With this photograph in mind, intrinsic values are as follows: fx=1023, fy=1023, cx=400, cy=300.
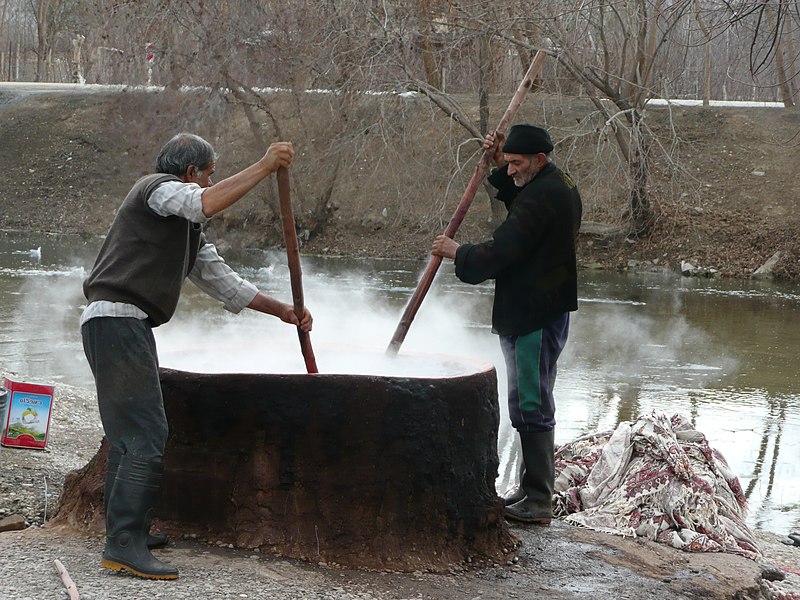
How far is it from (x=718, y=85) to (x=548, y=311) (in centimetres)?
2847

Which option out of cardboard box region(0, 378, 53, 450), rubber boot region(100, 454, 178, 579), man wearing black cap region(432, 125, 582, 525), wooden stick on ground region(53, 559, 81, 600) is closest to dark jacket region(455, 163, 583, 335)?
man wearing black cap region(432, 125, 582, 525)

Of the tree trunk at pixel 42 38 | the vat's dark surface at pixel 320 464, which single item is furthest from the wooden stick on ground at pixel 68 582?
the tree trunk at pixel 42 38

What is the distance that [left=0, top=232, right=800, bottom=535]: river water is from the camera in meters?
6.02

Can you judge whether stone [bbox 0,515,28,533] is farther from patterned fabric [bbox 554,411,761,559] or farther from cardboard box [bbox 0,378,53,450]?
patterned fabric [bbox 554,411,761,559]

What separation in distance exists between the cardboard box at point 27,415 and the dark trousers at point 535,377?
2.62 meters

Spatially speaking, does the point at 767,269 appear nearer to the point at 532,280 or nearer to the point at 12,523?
the point at 532,280

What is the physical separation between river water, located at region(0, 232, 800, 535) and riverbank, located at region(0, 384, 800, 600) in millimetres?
927

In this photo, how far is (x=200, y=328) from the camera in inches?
444

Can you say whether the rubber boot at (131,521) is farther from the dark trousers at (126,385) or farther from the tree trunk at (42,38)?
the tree trunk at (42,38)

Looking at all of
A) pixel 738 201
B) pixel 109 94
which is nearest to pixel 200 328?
A: pixel 738 201

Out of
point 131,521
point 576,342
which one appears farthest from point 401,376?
point 576,342

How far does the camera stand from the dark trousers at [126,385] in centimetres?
373

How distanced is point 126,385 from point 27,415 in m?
2.23

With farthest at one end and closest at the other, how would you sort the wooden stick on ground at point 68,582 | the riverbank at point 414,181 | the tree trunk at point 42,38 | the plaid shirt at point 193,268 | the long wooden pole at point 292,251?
the tree trunk at point 42,38 → the riverbank at point 414,181 → the long wooden pole at point 292,251 → the plaid shirt at point 193,268 → the wooden stick on ground at point 68,582
